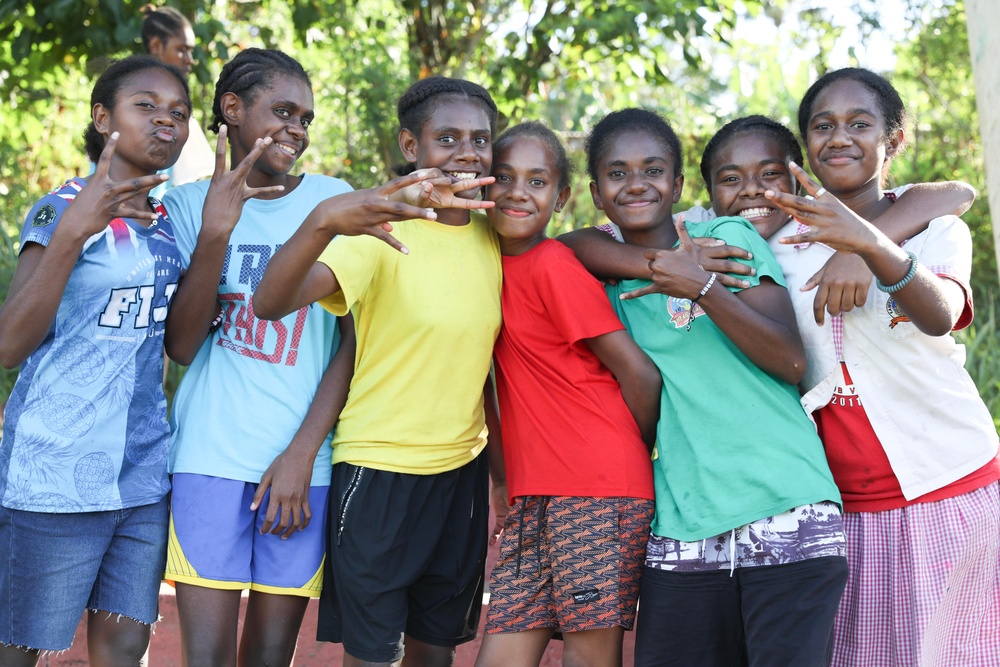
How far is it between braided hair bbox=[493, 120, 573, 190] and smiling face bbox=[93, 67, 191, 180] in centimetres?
92

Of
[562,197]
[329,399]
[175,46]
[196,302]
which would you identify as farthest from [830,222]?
[175,46]

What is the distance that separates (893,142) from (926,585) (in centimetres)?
123

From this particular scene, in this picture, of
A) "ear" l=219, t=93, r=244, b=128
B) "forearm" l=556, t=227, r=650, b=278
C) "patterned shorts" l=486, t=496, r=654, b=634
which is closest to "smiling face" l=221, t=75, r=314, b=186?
"ear" l=219, t=93, r=244, b=128

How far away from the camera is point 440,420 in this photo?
268 centimetres

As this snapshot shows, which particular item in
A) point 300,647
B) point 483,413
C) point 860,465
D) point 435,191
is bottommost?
point 300,647

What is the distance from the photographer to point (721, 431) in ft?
8.22

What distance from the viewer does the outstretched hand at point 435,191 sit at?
2295 mm

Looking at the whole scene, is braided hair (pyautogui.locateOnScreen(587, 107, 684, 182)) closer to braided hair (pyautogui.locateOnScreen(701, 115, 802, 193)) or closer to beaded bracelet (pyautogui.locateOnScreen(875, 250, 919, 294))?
braided hair (pyautogui.locateOnScreen(701, 115, 802, 193))

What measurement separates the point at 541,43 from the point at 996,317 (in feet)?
10.7

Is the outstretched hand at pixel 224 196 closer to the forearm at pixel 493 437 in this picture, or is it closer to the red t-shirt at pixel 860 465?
the forearm at pixel 493 437

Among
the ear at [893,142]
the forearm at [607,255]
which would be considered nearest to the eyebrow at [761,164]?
the ear at [893,142]

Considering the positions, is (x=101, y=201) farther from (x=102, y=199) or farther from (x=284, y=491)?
(x=284, y=491)

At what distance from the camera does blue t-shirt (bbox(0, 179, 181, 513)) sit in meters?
2.50

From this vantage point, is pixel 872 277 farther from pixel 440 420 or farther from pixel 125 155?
pixel 125 155
